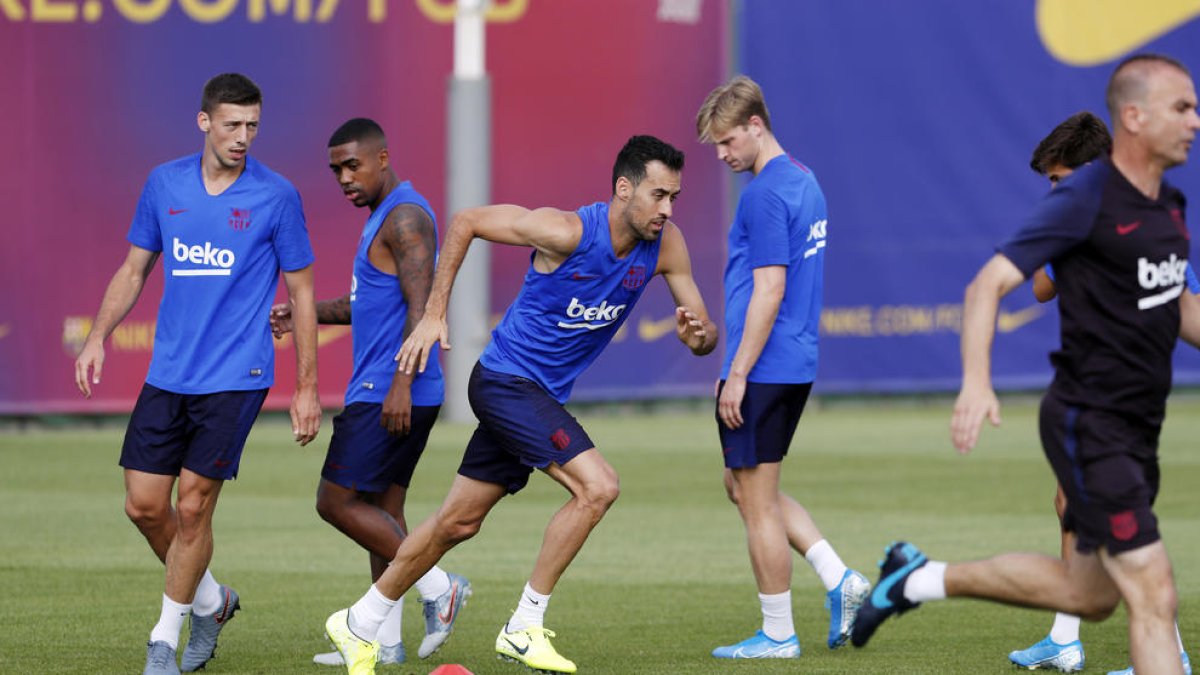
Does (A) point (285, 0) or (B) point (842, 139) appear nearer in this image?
(A) point (285, 0)

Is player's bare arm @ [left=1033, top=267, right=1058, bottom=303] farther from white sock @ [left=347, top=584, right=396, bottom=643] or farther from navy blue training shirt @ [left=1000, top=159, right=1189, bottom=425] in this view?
white sock @ [left=347, top=584, right=396, bottom=643]

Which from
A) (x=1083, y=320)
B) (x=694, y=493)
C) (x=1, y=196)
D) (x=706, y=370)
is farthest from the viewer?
(x=706, y=370)

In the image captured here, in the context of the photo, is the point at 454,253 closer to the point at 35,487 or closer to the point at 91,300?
the point at 35,487

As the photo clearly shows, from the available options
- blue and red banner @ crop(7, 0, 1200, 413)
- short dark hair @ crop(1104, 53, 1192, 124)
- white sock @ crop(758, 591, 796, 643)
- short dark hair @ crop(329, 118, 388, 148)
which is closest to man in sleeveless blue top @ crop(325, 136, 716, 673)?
short dark hair @ crop(329, 118, 388, 148)

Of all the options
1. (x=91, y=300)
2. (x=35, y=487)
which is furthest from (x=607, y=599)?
(x=91, y=300)

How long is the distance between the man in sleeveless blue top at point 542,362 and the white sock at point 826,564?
3.98 feet

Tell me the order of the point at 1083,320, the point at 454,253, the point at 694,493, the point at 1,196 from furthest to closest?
the point at 1,196
the point at 694,493
the point at 454,253
the point at 1083,320

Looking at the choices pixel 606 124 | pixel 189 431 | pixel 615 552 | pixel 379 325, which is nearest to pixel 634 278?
pixel 379 325

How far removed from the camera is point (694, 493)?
1539 centimetres

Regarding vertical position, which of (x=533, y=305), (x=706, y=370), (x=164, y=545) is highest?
(x=533, y=305)

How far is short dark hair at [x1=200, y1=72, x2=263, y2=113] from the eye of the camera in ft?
26.2

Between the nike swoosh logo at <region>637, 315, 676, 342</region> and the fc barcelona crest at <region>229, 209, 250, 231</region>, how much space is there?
14434 mm

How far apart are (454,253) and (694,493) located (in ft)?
25.4

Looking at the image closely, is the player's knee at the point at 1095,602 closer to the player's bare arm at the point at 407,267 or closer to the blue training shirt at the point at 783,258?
the blue training shirt at the point at 783,258
